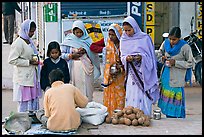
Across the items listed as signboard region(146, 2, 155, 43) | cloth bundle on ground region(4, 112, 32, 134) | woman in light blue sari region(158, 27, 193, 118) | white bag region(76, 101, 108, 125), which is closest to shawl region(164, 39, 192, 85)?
woman in light blue sari region(158, 27, 193, 118)

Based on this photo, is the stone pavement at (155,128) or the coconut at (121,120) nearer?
the stone pavement at (155,128)

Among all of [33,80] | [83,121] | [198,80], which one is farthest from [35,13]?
[83,121]

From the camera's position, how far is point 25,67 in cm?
654

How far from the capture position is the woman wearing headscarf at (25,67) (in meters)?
6.46

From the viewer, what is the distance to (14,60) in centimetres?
644

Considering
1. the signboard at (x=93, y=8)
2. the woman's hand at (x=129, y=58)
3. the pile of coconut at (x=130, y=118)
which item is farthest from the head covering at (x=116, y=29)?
the signboard at (x=93, y=8)

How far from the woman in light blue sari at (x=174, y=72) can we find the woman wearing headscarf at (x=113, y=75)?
59cm

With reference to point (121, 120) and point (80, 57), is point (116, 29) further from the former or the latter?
point (121, 120)

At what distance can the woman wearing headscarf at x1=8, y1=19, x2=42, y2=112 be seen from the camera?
254 inches

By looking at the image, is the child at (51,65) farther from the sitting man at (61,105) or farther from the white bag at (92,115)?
the sitting man at (61,105)

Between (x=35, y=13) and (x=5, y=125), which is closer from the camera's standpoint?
(x=5, y=125)

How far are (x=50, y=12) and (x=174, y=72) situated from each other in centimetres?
457

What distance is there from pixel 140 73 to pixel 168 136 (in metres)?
1.18

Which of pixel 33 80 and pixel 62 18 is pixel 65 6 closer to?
pixel 62 18
